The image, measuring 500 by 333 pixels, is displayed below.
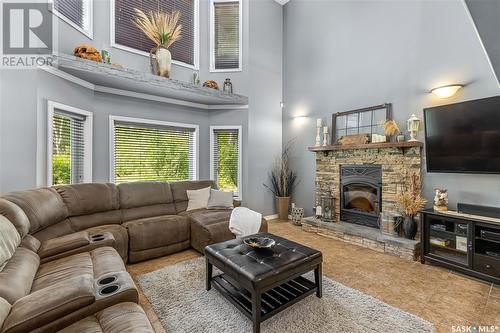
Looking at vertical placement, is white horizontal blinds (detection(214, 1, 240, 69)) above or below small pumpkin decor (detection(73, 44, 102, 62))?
above

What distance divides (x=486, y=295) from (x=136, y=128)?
5370 millimetres

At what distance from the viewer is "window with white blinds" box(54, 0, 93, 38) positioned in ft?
10.5

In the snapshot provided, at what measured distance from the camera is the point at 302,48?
5281mm

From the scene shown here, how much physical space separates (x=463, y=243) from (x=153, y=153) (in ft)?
16.4

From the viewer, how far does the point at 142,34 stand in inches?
173

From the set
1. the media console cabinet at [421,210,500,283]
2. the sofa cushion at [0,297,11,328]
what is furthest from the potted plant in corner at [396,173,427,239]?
the sofa cushion at [0,297,11,328]

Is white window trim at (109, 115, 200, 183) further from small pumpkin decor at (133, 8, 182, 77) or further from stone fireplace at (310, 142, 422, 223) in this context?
stone fireplace at (310, 142, 422, 223)

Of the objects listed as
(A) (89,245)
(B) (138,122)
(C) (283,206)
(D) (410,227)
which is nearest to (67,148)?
(B) (138,122)

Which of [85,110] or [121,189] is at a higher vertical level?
[85,110]

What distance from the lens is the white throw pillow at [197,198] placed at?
4078 mm

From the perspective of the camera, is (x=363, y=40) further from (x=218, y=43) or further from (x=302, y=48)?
(x=218, y=43)

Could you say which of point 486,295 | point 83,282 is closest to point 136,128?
point 83,282
